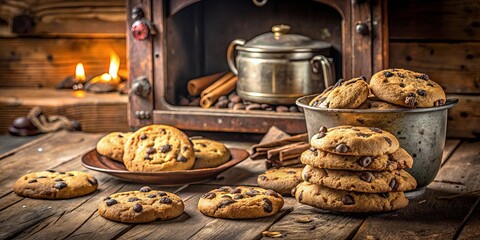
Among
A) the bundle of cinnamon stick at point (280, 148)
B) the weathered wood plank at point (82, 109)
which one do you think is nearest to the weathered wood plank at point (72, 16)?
the weathered wood plank at point (82, 109)

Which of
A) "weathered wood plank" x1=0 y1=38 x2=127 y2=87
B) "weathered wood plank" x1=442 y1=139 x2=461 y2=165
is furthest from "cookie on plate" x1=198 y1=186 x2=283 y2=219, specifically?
"weathered wood plank" x1=0 y1=38 x2=127 y2=87

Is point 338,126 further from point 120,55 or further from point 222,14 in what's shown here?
point 120,55

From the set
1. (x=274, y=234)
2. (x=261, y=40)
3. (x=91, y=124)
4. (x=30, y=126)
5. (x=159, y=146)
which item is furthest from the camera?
(x=91, y=124)

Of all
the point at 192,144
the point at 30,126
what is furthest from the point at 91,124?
the point at 192,144

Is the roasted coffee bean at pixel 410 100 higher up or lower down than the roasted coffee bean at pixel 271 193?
higher up

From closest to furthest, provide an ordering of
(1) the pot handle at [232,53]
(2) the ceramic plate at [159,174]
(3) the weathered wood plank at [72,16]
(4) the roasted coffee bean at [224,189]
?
(4) the roasted coffee bean at [224,189]
(2) the ceramic plate at [159,174]
(1) the pot handle at [232,53]
(3) the weathered wood plank at [72,16]

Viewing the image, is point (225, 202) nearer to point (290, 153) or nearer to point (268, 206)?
point (268, 206)

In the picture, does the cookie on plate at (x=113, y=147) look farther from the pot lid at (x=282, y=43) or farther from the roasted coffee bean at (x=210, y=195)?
the pot lid at (x=282, y=43)
